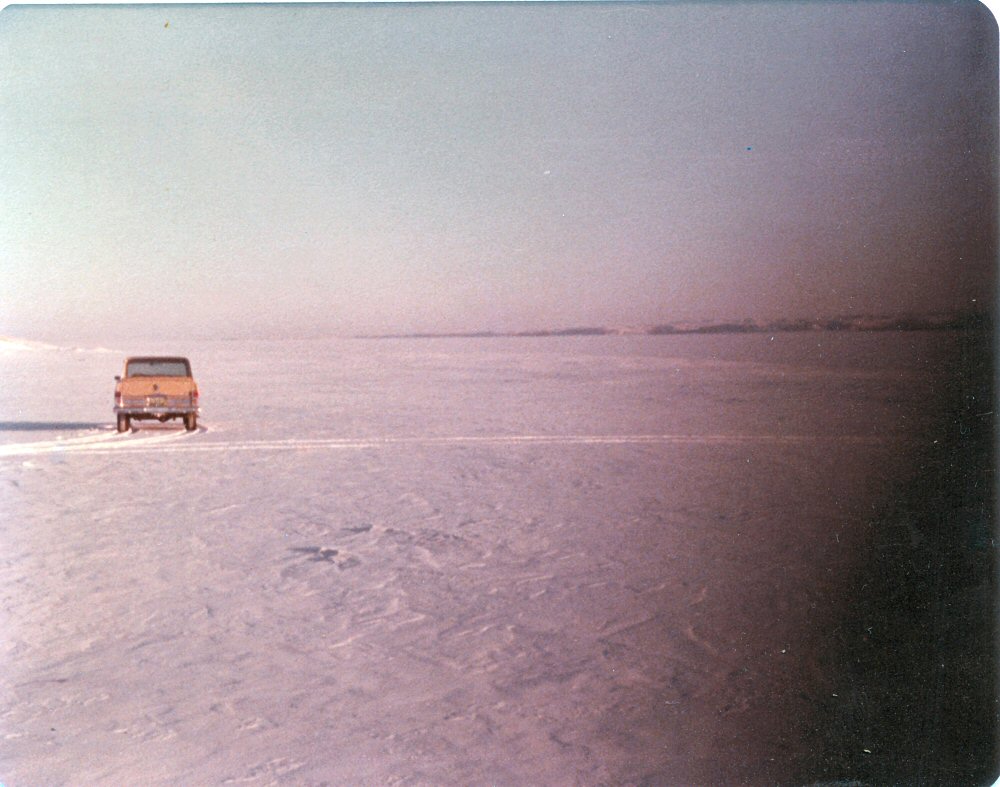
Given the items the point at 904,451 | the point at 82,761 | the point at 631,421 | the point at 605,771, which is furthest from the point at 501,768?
the point at 631,421

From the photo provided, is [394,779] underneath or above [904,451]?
underneath

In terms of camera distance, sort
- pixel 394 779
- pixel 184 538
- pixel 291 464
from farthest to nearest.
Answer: pixel 291 464
pixel 184 538
pixel 394 779

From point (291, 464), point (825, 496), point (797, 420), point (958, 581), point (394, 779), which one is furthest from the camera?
point (797, 420)

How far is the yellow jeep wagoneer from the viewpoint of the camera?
7926 millimetres

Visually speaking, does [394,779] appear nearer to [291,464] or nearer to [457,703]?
[457,703]

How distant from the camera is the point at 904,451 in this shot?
718 cm

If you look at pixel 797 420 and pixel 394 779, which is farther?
pixel 797 420

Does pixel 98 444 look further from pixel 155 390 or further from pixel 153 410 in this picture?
pixel 155 390

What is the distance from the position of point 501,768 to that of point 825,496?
3956 millimetres

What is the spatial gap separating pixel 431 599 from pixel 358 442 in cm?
441

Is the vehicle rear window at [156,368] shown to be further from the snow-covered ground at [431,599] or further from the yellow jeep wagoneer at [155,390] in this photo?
the snow-covered ground at [431,599]

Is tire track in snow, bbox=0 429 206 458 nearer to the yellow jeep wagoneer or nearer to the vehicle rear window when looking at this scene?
the yellow jeep wagoneer

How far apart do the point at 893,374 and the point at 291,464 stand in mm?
8582

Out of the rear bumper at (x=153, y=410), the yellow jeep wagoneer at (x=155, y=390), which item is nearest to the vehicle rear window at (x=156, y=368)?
the yellow jeep wagoneer at (x=155, y=390)
